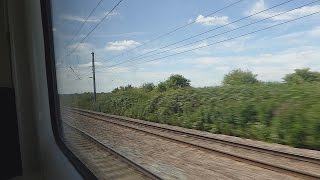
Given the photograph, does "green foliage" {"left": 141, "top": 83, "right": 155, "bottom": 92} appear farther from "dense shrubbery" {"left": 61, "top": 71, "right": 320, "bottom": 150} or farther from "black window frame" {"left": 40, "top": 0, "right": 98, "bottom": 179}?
"black window frame" {"left": 40, "top": 0, "right": 98, "bottom": 179}

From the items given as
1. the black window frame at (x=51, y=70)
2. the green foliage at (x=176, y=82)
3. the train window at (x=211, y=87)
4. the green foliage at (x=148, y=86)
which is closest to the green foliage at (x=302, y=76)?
the train window at (x=211, y=87)

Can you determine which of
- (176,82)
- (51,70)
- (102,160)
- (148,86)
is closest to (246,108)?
(176,82)

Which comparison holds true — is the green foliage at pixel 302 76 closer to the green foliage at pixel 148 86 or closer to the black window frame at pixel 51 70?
the green foliage at pixel 148 86

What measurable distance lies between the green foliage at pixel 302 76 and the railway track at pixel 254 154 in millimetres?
101

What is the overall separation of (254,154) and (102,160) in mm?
1041

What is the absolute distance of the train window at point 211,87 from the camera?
476mm

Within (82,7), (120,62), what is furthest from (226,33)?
(82,7)

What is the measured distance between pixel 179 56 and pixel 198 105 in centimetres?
13

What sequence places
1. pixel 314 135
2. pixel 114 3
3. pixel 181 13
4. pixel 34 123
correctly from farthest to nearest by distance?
1. pixel 34 123
2. pixel 114 3
3. pixel 181 13
4. pixel 314 135

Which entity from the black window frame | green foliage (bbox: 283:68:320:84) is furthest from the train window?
the black window frame

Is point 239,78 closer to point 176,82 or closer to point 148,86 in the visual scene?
point 176,82

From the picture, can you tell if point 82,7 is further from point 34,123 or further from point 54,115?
point 34,123

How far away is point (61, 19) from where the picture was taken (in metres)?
2.18

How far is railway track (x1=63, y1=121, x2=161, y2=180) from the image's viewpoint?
110 centimetres
